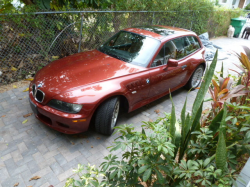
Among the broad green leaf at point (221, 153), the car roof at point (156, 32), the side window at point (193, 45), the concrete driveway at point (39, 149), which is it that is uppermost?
the car roof at point (156, 32)

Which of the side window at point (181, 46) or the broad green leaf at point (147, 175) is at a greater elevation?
the side window at point (181, 46)

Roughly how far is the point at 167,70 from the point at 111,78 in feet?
4.30

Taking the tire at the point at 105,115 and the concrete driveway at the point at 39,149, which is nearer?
the concrete driveway at the point at 39,149

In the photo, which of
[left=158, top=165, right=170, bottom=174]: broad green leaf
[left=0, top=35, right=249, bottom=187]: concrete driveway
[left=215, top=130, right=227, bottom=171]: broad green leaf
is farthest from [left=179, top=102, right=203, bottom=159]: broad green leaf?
[left=0, top=35, right=249, bottom=187]: concrete driveway

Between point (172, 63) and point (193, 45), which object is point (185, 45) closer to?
point (193, 45)

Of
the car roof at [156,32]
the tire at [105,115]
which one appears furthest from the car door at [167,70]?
the tire at [105,115]

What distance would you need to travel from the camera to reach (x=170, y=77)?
3.86 meters

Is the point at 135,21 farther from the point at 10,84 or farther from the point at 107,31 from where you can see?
the point at 10,84

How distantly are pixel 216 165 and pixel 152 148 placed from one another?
53cm

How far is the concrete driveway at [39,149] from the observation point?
95.3 inches

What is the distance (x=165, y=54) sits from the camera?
374cm

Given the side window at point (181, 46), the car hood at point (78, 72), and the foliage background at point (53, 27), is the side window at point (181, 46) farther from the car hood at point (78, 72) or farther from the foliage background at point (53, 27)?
the foliage background at point (53, 27)

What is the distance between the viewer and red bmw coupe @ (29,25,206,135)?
2705mm

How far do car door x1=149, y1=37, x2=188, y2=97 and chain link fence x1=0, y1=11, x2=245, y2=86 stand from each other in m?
2.79
